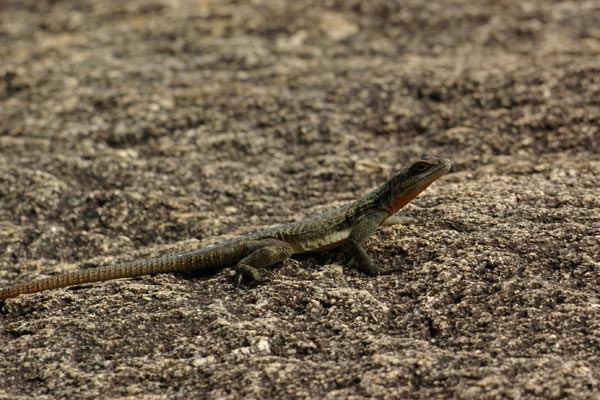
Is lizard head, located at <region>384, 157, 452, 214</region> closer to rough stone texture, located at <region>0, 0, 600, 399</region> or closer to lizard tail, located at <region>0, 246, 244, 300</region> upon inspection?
rough stone texture, located at <region>0, 0, 600, 399</region>

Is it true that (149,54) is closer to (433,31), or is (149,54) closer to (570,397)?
(433,31)

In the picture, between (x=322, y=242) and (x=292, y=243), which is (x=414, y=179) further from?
(x=292, y=243)

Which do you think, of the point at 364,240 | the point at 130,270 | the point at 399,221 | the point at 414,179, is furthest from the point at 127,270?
the point at 414,179

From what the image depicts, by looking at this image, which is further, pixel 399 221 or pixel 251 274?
pixel 399 221

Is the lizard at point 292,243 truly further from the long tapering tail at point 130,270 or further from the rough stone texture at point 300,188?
the rough stone texture at point 300,188

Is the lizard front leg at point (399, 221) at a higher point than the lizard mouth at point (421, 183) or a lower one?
lower

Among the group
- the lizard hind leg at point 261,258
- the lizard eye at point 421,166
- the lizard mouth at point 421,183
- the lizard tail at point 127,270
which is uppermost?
the lizard eye at point 421,166

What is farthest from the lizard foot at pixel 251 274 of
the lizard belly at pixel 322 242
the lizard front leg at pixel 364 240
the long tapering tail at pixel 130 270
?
the lizard front leg at pixel 364 240
